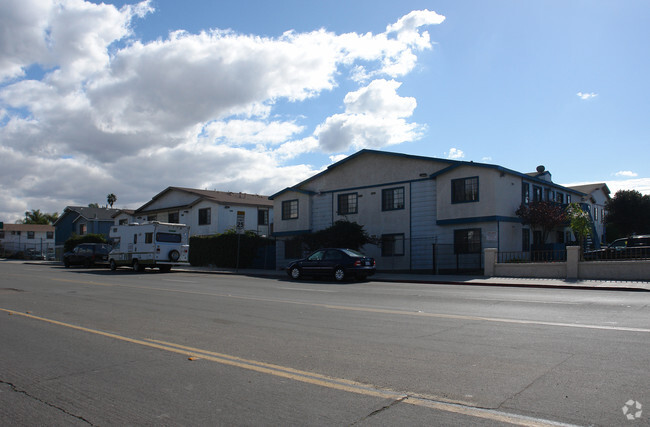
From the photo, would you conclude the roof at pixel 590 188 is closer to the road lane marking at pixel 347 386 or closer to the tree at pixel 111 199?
the road lane marking at pixel 347 386

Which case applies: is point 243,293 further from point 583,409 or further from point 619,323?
point 583,409

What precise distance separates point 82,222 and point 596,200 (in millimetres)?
55125

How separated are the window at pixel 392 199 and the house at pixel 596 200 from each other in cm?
1636

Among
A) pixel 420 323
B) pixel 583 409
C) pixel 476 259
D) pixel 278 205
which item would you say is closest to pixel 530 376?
pixel 583 409

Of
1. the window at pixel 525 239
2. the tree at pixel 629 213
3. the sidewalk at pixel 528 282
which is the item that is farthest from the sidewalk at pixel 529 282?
the tree at pixel 629 213

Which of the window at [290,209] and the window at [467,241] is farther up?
the window at [290,209]

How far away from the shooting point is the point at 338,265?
22234 millimetres

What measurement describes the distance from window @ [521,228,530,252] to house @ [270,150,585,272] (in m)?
0.06

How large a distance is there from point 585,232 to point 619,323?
18703 mm

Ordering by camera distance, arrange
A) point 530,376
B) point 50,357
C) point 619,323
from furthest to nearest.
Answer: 1. point 619,323
2. point 50,357
3. point 530,376

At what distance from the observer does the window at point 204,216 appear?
4338 cm

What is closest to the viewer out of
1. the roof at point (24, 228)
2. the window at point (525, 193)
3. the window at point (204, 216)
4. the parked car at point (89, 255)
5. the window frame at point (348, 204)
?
the window at point (525, 193)

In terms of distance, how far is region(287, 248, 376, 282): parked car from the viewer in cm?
2202

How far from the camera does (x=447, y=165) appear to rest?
2827cm
